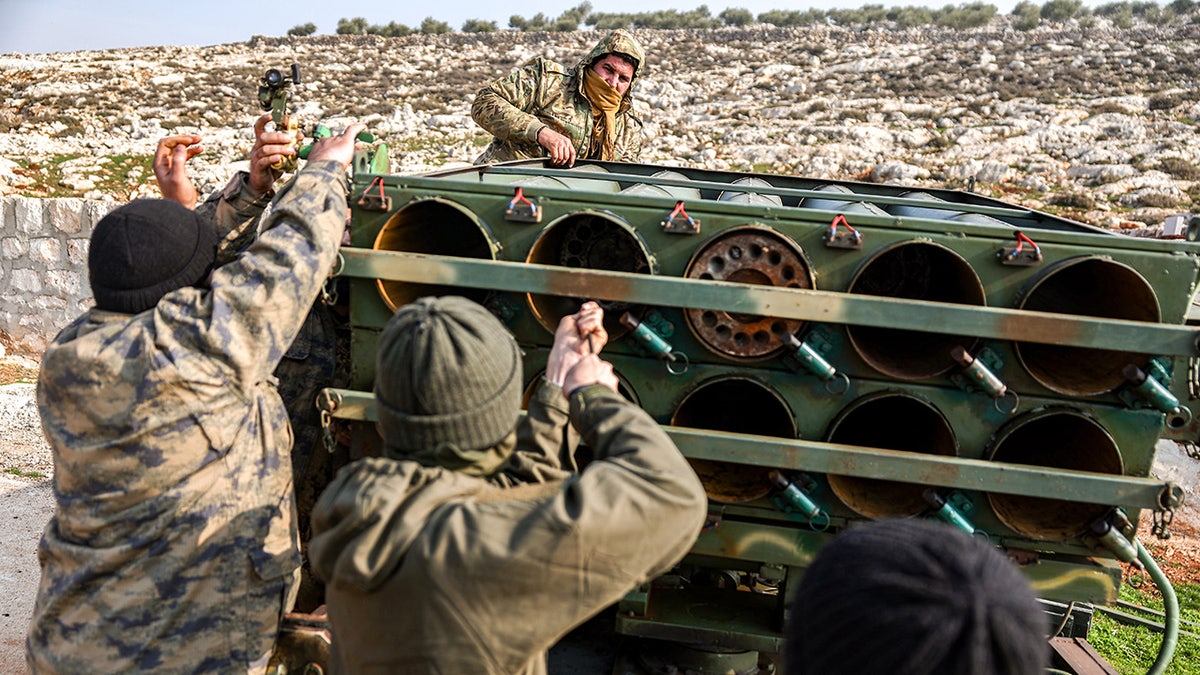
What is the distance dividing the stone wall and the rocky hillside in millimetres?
2598

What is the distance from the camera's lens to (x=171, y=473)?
2.42 m

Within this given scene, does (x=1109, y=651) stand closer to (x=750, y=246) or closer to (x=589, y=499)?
(x=750, y=246)

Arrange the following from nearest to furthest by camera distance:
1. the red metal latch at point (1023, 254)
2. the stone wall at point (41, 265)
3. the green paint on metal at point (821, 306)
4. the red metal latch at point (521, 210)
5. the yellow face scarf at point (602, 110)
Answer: the green paint on metal at point (821, 306), the red metal latch at point (1023, 254), the red metal latch at point (521, 210), the yellow face scarf at point (602, 110), the stone wall at point (41, 265)

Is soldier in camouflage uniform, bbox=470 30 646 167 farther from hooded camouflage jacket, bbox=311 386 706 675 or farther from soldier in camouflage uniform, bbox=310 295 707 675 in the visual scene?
hooded camouflage jacket, bbox=311 386 706 675

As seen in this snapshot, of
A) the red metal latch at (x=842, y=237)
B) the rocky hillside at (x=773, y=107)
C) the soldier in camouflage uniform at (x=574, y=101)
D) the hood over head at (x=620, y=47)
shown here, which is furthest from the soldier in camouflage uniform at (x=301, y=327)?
the rocky hillside at (x=773, y=107)

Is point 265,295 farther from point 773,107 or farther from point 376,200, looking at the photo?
point 773,107

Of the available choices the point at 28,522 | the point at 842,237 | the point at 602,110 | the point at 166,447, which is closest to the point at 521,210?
the point at 842,237

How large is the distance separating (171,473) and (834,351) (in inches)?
79.5

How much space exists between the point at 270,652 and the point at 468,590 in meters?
1.35

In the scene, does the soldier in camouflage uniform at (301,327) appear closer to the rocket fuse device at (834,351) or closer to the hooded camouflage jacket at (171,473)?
the rocket fuse device at (834,351)

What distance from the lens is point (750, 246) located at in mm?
3090

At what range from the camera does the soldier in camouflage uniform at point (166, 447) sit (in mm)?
2354

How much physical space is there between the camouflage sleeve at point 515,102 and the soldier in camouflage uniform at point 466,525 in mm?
3494

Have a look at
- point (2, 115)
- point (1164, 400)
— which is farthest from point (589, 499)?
point (2, 115)
